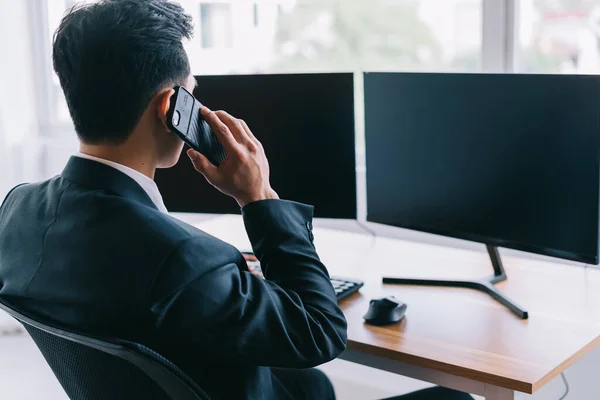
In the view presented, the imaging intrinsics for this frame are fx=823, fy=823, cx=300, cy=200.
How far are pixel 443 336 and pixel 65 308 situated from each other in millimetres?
712

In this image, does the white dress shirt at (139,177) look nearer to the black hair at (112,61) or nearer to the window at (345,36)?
the black hair at (112,61)

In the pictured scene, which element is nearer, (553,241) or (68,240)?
(68,240)

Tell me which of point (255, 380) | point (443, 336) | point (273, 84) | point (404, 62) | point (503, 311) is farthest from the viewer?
point (404, 62)

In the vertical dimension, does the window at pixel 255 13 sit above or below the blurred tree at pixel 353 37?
above

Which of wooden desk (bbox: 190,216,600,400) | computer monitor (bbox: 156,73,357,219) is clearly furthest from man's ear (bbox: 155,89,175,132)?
computer monitor (bbox: 156,73,357,219)

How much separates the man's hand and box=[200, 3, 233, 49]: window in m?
1.69

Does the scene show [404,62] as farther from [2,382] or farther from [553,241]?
[2,382]

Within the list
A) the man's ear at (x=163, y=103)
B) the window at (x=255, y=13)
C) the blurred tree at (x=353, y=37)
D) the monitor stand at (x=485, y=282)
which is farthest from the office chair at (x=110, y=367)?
the window at (x=255, y=13)

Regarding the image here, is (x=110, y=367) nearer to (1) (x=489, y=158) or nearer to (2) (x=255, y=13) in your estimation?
(1) (x=489, y=158)

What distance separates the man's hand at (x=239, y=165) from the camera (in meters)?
1.34

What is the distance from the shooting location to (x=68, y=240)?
1106 millimetres

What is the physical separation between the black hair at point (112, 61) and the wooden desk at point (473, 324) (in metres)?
0.61

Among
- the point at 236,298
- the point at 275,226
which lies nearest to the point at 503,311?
the point at 275,226

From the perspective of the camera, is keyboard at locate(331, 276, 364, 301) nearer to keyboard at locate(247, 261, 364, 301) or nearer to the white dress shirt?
keyboard at locate(247, 261, 364, 301)
